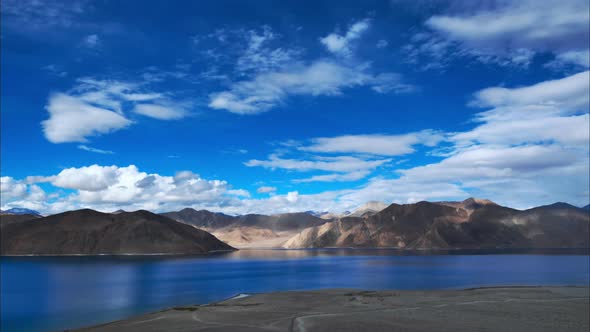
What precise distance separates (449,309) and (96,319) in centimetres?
3728

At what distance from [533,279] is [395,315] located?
5526 cm

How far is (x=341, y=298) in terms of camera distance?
57719 millimetres

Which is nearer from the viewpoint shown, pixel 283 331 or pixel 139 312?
pixel 283 331

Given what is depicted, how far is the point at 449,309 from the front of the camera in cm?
4709

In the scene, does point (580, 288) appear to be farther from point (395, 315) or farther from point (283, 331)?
point (283, 331)

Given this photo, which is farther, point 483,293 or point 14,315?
point 483,293

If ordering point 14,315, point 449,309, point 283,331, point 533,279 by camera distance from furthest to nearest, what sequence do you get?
point 533,279
point 14,315
point 449,309
point 283,331

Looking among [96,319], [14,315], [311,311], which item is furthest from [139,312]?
[311,311]

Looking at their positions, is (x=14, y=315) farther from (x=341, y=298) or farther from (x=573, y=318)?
(x=573, y=318)

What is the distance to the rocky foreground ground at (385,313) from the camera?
38000mm

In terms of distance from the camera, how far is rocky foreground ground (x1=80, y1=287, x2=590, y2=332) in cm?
3800

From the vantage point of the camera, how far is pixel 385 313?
44562 mm

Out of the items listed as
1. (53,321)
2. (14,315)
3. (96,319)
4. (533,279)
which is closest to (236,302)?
(96,319)

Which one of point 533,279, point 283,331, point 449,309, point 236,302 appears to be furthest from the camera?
point 533,279
